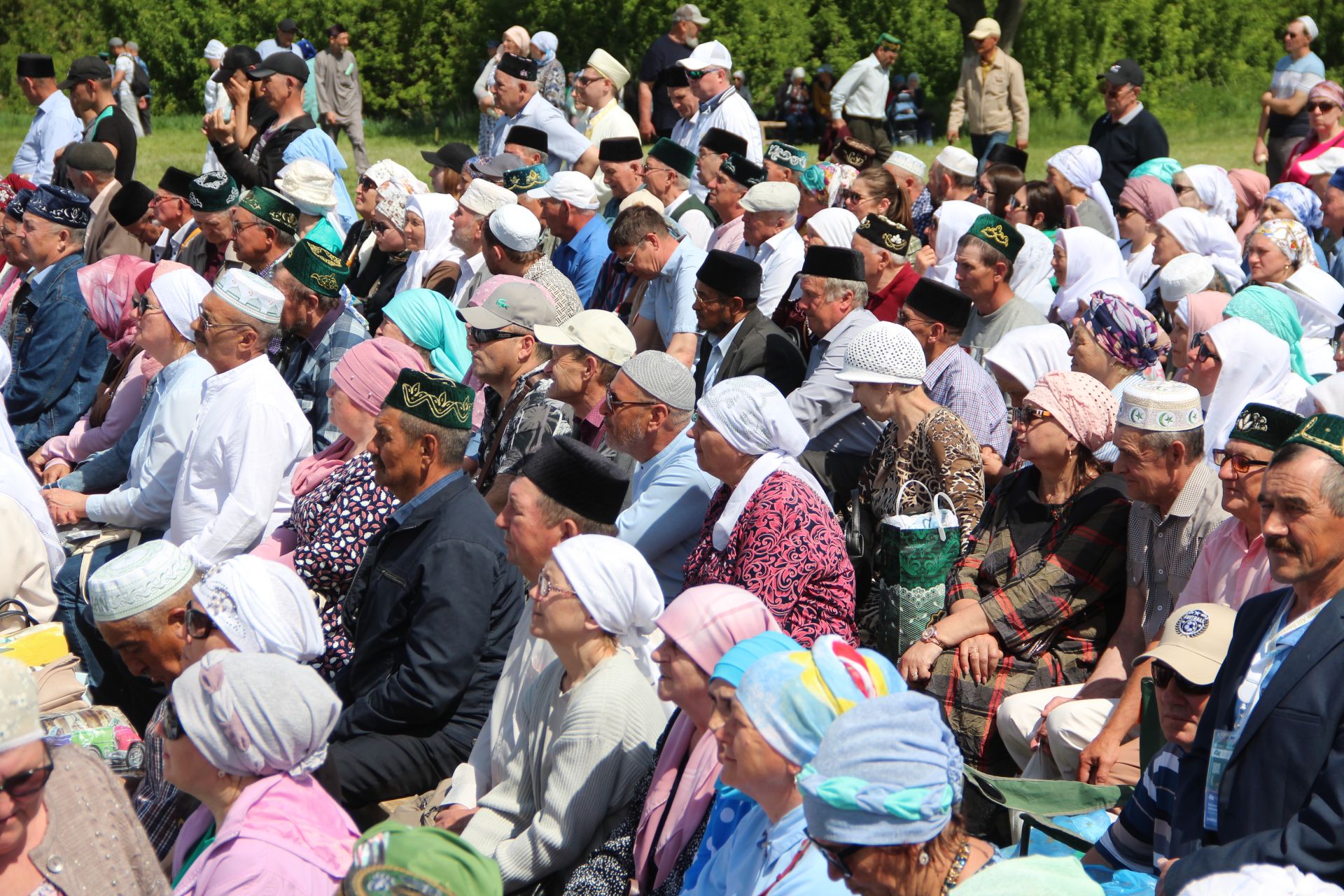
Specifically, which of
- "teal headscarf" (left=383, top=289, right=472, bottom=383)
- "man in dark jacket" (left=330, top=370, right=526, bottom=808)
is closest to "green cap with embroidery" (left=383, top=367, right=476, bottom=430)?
"man in dark jacket" (left=330, top=370, right=526, bottom=808)

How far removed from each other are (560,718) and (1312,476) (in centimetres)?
199

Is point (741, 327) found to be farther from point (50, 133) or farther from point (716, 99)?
point (50, 133)

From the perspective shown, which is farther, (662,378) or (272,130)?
(272,130)

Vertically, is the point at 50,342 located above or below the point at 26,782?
below

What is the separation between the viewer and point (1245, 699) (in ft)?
10.6

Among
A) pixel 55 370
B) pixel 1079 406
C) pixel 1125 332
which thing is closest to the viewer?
pixel 1079 406

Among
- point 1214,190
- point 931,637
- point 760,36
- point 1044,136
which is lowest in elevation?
point 1044,136

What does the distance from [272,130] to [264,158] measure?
0.30 meters

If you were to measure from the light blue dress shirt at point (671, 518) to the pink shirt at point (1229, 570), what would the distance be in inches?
64.7

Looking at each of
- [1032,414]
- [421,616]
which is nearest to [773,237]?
[1032,414]

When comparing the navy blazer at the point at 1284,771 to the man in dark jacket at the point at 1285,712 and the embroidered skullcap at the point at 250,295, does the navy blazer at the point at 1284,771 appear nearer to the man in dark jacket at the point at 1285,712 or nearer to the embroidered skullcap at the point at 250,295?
the man in dark jacket at the point at 1285,712

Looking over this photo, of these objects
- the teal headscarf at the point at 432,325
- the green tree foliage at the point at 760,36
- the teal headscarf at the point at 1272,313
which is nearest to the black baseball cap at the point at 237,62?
the teal headscarf at the point at 432,325

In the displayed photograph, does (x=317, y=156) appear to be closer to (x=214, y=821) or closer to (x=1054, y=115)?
(x=214, y=821)

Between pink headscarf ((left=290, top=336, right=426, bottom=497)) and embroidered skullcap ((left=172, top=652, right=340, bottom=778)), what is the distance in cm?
216
